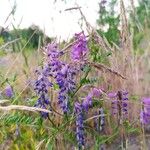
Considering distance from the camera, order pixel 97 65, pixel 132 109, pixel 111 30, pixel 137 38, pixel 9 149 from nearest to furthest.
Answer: pixel 97 65 → pixel 9 149 → pixel 132 109 → pixel 111 30 → pixel 137 38

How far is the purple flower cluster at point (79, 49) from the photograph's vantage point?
1663 millimetres

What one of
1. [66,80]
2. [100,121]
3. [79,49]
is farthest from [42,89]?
[100,121]

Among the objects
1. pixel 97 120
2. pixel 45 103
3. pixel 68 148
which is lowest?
pixel 68 148

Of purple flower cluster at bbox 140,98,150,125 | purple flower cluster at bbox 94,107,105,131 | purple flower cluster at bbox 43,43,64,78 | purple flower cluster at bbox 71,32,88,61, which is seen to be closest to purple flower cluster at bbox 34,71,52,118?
purple flower cluster at bbox 43,43,64,78

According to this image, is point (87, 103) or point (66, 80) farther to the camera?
point (87, 103)

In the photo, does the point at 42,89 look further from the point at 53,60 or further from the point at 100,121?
the point at 100,121

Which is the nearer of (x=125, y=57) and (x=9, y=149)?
(x=125, y=57)

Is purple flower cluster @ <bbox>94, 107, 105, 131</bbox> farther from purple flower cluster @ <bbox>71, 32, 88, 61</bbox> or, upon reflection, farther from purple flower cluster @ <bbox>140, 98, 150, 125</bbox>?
purple flower cluster @ <bbox>71, 32, 88, 61</bbox>

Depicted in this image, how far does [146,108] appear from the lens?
2096mm

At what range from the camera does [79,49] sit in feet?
5.50

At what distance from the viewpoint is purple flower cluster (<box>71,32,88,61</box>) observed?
5.46 ft

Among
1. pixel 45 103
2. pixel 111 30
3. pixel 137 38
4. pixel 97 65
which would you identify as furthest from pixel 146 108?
pixel 137 38

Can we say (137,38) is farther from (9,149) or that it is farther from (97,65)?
(97,65)

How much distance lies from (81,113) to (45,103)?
5.7 inches
